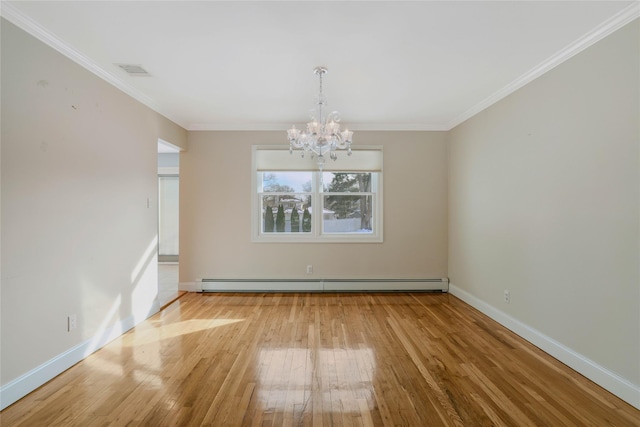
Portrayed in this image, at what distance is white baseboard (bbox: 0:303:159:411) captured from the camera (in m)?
2.06

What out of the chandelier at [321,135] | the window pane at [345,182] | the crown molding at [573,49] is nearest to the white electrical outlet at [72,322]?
the chandelier at [321,135]

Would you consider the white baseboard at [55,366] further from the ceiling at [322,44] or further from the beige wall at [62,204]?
the ceiling at [322,44]

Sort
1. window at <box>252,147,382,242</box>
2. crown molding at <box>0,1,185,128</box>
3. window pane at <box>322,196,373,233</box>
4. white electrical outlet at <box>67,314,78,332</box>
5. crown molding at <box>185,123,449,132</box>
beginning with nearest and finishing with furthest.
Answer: crown molding at <box>0,1,185,128</box> < white electrical outlet at <box>67,314,78,332</box> < crown molding at <box>185,123,449,132</box> < window at <box>252,147,382,242</box> < window pane at <box>322,196,373,233</box>

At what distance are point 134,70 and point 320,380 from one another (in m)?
3.25

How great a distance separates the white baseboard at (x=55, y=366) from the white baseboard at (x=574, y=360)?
417 cm

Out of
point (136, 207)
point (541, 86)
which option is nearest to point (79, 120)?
point (136, 207)

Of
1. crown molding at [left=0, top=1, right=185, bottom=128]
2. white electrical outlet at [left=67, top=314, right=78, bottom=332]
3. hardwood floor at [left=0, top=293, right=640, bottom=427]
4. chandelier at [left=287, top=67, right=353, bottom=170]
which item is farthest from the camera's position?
chandelier at [left=287, top=67, right=353, bottom=170]

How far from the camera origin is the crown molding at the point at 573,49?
2.07 metres

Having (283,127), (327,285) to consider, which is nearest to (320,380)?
(327,285)

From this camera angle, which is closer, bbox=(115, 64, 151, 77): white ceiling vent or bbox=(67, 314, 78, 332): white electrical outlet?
bbox=(67, 314, 78, 332): white electrical outlet

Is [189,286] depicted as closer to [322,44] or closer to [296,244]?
[296,244]

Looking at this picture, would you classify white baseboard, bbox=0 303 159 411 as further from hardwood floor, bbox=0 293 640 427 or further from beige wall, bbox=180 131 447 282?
beige wall, bbox=180 131 447 282

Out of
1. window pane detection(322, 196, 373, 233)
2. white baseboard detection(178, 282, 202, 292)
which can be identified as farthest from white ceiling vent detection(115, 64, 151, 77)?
white baseboard detection(178, 282, 202, 292)

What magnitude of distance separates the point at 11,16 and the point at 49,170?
40.9 inches
